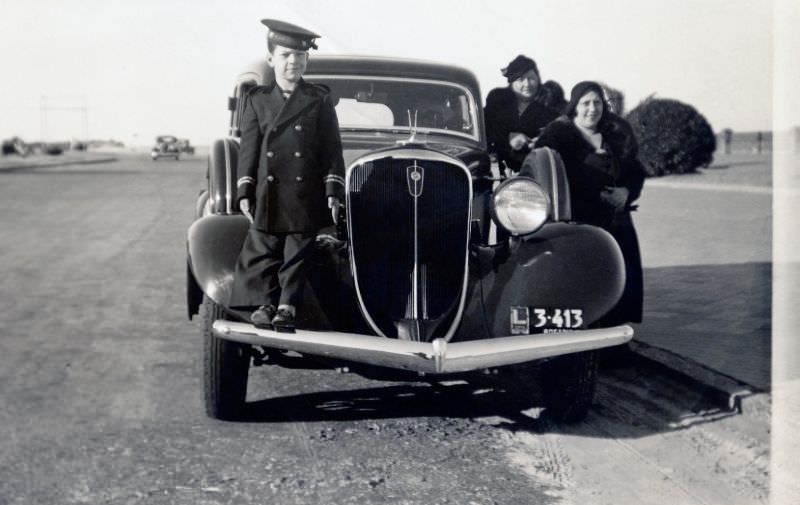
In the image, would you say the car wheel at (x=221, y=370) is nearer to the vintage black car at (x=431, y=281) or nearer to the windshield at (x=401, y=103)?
the vintage black car at (x=431, y=281)

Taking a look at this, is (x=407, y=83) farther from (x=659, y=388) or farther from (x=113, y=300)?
(x=113, y=300)

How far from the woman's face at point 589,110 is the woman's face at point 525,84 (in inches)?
25.6

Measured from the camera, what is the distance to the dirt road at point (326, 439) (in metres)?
3.79

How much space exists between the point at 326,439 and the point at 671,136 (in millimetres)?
21234

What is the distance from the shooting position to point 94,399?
203 inches

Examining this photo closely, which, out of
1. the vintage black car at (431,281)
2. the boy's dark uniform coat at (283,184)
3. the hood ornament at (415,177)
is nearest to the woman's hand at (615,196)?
the vintage black car at (431,281)

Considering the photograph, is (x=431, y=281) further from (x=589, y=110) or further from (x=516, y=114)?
(x=516, y=114)

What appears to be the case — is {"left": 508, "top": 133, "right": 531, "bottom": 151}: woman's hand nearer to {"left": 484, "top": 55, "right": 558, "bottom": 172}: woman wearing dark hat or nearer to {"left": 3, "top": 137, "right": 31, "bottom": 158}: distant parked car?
{"left": 484, "top": 55, "right": 558, "bottom": 172}: woman wearing dark hat

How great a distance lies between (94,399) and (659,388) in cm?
299

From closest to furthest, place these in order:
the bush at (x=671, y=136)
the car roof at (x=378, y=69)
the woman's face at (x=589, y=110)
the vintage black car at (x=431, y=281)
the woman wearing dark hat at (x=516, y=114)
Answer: the vintage black car at (x=431, y=281) < the woman's face at (x=589, y=110) < the car roof at (x=378, y=69) < the woman wearing dark hat at (x=516, y=114) < the bush at (x=671, y=136)

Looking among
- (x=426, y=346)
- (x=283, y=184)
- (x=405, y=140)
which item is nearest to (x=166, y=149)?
(x=405, y=140)

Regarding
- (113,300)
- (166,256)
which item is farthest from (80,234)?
(113,300)

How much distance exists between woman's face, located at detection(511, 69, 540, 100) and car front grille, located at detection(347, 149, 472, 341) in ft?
7.02

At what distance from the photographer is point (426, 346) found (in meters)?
3.95
